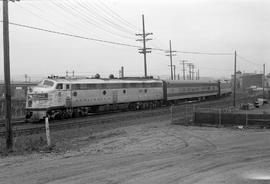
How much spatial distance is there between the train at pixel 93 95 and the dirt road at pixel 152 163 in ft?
42.8

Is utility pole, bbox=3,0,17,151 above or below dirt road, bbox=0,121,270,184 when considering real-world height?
above

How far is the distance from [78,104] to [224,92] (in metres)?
50.4

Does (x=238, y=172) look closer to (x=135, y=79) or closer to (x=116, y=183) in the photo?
(x=116, y=183)

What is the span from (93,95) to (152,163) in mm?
23922

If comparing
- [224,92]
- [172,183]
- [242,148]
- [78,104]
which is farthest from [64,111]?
[224,92]

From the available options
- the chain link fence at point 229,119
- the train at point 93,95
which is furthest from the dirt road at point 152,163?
the train at point 93,95

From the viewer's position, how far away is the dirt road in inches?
404

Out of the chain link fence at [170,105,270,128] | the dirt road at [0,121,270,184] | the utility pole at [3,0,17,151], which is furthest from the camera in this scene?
the chain link fence at [170,105,270,128]

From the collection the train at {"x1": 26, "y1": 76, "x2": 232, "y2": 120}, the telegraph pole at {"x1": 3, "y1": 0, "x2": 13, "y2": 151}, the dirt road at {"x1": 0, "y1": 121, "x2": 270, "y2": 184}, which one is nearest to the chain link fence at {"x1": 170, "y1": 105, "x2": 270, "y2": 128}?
the dirt road at {"x1": 0, "y1": 121, "x2": 270, "y2": 184}

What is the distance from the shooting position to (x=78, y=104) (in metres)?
33.9

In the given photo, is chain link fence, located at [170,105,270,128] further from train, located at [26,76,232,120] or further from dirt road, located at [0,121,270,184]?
train, located at [26,76,232,120]

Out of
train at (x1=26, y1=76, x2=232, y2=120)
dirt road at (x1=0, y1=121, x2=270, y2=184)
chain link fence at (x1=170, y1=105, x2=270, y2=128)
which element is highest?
train at (x1=26, y1=76, x2=232, y2=120)

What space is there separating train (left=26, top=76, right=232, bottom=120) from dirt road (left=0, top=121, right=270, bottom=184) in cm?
1304

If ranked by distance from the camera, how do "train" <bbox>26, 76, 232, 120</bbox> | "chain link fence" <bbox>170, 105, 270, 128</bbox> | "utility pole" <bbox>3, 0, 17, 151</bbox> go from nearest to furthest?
"utility pole" <bbox>3, 0, 17, 151</bbox>, "chain link fence" <bbox>170, 105, 270, 128</bbox>, "train" <bbox>26, 76, 232, 120</bbox>
